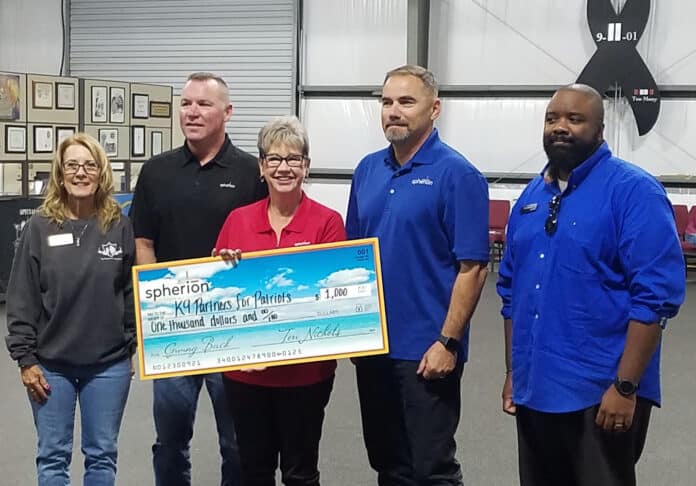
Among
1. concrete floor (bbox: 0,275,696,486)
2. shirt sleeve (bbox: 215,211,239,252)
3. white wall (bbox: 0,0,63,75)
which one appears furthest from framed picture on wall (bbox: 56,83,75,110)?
shirt sleeve (bbox: 215,211,239,252)

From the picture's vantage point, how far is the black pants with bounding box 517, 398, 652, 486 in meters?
2.25

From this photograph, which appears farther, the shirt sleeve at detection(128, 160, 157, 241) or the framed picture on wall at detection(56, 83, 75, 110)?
the framed picture on wall at detection(56, 83, 75, 110)

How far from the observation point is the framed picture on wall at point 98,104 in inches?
379

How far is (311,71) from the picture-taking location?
12516 millimetres

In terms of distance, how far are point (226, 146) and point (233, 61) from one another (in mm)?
10198

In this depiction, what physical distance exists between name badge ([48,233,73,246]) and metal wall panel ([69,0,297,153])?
32.7 feet

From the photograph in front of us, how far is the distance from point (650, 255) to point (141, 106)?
911cm

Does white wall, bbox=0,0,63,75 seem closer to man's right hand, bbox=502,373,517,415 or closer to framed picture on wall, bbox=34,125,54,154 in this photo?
framed picture on wall, bbox=34,125,54,154

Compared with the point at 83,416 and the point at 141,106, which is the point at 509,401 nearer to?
the point at 83,416

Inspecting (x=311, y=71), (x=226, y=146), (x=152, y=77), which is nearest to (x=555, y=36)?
(x=311, y=71)

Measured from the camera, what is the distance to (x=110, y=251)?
2781 mm

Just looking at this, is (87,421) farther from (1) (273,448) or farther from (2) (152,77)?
(2) (152,77)

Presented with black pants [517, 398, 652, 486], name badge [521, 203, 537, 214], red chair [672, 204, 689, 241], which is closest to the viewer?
black pants [517, 398, 652, 486]

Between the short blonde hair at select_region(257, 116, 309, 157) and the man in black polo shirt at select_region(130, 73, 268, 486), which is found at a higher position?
the short blonde hair at select_region(257, 116, 309, 157)
